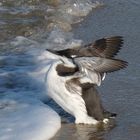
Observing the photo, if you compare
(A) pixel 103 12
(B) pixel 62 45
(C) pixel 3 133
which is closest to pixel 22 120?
(C) pixel 3 133

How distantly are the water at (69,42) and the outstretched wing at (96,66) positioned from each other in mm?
513

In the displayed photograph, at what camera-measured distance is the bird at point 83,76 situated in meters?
5.49

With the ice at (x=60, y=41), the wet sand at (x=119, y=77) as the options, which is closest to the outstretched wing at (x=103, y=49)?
the wet sand at (x=119, y=77)

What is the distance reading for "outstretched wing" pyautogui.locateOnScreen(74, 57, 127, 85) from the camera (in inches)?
214

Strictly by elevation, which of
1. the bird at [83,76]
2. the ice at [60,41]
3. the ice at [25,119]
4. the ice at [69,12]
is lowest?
the ice at [69,12]

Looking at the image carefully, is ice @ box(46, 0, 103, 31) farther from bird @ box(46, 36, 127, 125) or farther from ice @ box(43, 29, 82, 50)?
bird @ box(46, 36, 127, 125)

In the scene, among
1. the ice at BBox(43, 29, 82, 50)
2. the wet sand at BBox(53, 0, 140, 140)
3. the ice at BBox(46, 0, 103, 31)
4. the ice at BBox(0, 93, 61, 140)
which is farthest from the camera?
the ice at BBox(46, 0, 103, 31)

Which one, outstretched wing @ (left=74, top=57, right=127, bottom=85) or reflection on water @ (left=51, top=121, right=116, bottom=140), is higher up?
outstretched wing @ (left=74, top=57, right=127, bottom=85)

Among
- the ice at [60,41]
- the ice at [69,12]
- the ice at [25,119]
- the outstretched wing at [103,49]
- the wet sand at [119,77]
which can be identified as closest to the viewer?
the ice at [25,119]

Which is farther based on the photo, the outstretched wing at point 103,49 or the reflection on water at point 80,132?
the outstretched wing at point 103,49

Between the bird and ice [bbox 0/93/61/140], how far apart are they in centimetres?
22

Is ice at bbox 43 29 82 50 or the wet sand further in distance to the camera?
ice at bbox 43 29 82 50

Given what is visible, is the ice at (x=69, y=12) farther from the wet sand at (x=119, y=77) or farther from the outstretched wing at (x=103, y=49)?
the outstretched wing at (x=103, y=49)

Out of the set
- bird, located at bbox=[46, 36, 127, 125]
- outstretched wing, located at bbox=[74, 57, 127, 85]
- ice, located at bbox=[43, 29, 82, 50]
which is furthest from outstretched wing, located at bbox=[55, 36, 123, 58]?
ice, located at bbox=[43, 29, 82, 50]
